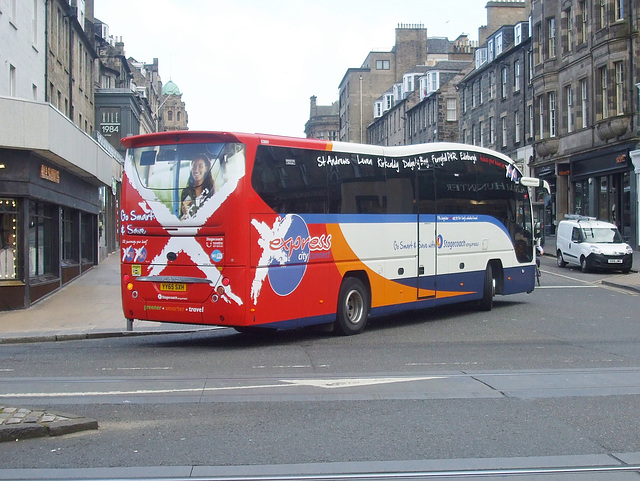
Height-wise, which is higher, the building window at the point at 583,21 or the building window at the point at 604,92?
the building window at the point at 583,21

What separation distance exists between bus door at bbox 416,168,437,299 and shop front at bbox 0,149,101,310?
30.3 feet

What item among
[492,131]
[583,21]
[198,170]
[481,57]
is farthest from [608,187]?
[198,170]

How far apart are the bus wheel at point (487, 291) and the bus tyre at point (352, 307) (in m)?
4.31

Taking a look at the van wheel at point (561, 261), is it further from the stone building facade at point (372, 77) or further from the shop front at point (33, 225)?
the stone building facade at point (372, 77)

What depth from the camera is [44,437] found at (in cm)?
629

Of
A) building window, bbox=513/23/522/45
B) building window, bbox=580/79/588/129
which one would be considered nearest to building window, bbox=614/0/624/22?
building window, bbox=580/79/588/129

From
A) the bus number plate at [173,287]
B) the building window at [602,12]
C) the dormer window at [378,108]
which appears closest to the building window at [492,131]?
the building window at [602,12]

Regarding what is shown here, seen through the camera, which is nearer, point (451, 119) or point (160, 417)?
point (160, 417)

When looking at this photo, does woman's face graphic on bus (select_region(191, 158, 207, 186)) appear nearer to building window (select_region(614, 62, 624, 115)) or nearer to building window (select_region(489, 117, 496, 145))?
building window (select_region(614, 62, 624, 115))

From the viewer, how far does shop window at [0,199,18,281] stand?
707 inches

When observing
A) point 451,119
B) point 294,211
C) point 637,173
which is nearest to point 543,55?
point 637,173

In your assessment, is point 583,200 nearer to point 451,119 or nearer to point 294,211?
point 451,119

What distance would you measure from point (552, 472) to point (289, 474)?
1.87 m

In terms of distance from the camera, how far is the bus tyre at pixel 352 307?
13.2 meters
